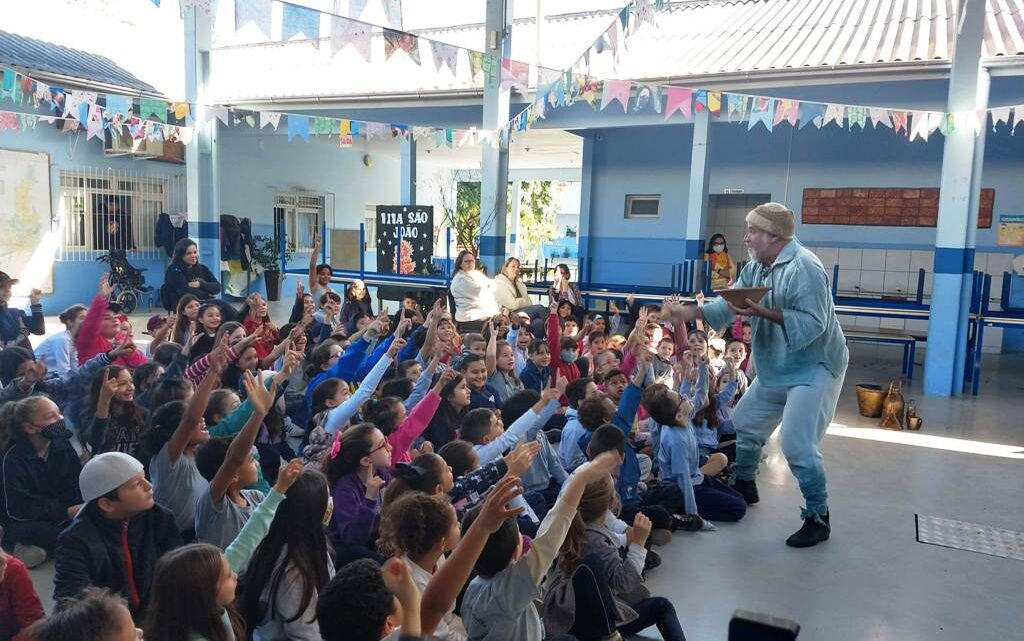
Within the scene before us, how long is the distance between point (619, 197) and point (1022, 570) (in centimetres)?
1012

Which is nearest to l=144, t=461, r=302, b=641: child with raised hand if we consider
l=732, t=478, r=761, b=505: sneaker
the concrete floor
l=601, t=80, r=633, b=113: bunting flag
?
the concrete floor

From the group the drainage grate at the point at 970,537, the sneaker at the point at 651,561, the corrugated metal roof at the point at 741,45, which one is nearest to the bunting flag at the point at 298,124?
the corrugated metal roof at the point at 741,45

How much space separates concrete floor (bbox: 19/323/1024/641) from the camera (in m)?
3.35

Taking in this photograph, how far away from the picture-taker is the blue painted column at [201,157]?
1200cm

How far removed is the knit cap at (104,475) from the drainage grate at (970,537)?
3887mm

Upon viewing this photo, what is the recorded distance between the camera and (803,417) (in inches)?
155

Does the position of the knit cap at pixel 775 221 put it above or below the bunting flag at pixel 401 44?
below

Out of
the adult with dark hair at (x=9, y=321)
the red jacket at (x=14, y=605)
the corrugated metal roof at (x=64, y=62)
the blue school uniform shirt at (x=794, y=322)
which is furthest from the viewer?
the corrugated metal roof at (x=64, y=62)

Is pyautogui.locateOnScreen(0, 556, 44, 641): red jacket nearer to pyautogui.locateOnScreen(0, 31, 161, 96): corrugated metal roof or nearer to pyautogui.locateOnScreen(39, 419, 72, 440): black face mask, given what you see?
pyautogui.locateOnScreen(39, 419, 72, 440): black face mask

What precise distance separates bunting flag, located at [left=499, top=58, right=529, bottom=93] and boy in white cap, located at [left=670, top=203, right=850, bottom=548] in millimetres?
4522

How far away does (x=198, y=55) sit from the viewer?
39.4 feet

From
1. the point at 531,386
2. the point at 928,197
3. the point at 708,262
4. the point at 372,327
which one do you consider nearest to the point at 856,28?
the point at 928,197

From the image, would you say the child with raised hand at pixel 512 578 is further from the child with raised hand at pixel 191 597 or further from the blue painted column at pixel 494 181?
the blue painted column at pixel 494 181

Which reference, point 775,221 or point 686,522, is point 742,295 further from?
point 686,522
